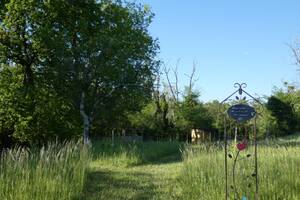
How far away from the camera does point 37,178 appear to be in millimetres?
7293

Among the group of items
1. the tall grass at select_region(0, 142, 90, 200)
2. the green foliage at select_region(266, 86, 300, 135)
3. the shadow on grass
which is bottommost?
the shadow on grass

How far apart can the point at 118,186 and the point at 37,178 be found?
8.20 ft

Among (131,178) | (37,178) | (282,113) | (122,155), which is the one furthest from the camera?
(282,113)

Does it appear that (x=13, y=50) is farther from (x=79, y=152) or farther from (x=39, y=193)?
(x=39, y=193)

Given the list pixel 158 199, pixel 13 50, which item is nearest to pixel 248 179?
pixel 158 199

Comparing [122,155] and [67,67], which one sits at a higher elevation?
[67,67]

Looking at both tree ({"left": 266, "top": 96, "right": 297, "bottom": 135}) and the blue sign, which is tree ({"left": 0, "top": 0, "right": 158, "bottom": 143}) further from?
the blue sign

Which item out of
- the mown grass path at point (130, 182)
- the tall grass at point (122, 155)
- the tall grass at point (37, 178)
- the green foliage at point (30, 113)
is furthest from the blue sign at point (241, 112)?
the green foliage at point (30, 113)

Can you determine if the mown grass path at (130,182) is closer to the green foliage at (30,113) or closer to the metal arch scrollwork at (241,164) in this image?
the metal arch scrollwork at (241,164)

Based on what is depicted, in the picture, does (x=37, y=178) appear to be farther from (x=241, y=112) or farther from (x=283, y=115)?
(x=283, y=115)

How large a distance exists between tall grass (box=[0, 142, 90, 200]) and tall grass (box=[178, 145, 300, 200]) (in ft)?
6.65

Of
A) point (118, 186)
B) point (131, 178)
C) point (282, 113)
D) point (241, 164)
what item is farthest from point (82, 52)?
point (282, 113)

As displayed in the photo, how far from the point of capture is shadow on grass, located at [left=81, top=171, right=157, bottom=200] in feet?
27.4

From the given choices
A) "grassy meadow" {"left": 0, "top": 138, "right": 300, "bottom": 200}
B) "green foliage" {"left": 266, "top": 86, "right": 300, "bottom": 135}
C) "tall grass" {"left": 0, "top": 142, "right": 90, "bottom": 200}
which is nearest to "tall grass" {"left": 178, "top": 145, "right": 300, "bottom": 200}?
"grassy meadow" {"left": 0, "top": 138, "right": 300, "bottom": 200}
